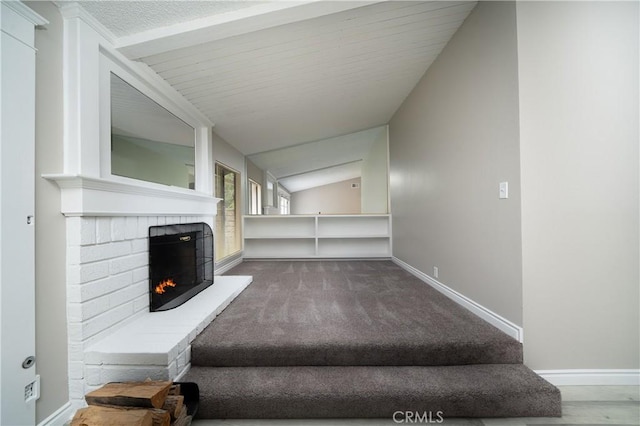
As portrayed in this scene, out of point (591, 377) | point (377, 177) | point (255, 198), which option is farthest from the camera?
point (377, 177)

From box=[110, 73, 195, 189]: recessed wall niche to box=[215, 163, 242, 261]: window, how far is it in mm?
1019

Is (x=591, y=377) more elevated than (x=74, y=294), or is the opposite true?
(x=74, y=294)

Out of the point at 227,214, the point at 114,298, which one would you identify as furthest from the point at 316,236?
the point at 114,298

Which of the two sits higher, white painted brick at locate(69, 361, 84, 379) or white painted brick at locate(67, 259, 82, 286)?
white painted brick at locate(67, 259, 82, 286)

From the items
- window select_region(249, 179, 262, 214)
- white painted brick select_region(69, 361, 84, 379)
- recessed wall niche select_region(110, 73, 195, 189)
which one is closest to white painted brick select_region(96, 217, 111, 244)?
recessed wall niche select_region(110, 73, 195, 189)

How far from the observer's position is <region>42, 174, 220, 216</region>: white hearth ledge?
1.32 m

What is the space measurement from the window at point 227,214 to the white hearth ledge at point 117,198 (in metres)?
1.28

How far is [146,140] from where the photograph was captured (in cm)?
202

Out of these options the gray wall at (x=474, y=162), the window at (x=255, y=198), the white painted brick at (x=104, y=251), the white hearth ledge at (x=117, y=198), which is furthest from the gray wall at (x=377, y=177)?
the white painted brick at (x=104, y=251)

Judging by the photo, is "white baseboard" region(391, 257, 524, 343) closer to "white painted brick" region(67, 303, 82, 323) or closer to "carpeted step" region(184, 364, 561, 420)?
"carpeted step" region(184, 364, 561, 420)

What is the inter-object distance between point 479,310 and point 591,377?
68 cm

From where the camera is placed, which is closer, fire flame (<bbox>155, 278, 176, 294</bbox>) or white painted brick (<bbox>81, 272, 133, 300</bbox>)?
white painted brick (<bbox>81, 272, 133, 300</bbox>)

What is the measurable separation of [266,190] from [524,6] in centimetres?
549

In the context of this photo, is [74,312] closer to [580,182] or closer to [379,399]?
[379,399]
